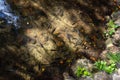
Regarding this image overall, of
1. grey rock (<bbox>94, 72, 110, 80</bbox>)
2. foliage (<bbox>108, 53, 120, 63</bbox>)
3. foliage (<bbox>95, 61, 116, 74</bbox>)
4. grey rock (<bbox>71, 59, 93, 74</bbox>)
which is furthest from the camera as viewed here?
foliage (<bbox>108, 53, 120, 63</bbox>)

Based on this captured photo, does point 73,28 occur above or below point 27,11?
below

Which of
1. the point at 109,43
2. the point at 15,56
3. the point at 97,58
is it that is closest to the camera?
the point at 15,56

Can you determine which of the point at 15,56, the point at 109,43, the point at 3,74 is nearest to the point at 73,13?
the point at 109,43

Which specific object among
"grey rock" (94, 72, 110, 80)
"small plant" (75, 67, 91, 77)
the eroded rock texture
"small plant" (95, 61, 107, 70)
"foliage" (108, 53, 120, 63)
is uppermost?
the eroded rock texture

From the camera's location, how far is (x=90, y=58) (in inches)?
275

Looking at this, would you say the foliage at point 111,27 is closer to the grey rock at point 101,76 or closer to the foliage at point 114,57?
the foliage at point 114,57

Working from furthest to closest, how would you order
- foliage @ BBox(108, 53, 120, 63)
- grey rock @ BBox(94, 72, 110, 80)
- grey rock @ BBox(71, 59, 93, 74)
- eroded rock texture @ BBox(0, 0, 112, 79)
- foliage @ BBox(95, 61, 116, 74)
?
foliage @ BBox(108, 53, 120, 63) → foliage @ BBox(95, 61, 116, 74) → grey rock @ BBox(71, 59, 93, 74) → grey rock @ BBox(94, 72, 110, 80) → eroded rock texture @ BBox(0, 0, 112, 79)

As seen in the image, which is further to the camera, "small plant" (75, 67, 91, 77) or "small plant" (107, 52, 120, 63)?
"small plant" (107, 52, 120, 63)

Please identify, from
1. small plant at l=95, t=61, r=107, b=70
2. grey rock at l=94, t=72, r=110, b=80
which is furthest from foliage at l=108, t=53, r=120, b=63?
grey rock at l=94, t=72, r=110, b=80

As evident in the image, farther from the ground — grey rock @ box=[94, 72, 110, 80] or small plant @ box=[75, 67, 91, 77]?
small plant @ box=[75, 67, 91, 77]

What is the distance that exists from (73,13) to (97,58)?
1.79 metres

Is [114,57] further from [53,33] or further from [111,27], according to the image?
[53,33]

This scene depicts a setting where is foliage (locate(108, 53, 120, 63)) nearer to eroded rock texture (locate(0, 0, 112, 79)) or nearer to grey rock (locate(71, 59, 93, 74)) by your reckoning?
eroded rock texture (locate(0, 0, 112, 79))

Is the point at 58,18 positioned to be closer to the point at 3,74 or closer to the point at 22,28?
the point at 22,28
